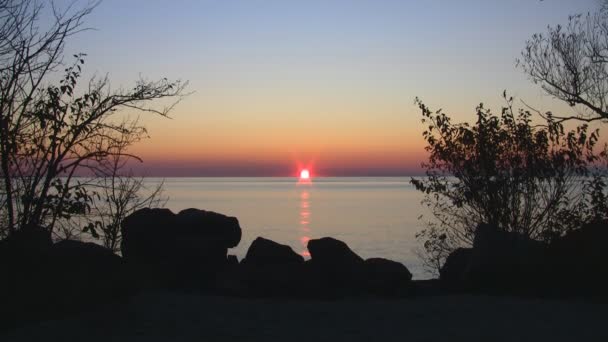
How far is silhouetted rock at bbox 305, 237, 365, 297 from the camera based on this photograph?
1392 centimetres

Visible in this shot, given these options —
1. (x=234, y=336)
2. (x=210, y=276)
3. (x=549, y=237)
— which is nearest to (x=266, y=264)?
(x=210, y=276)

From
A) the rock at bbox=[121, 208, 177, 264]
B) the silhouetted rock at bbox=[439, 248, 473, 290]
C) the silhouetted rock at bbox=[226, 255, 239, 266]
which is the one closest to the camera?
the rock at bbox=[121, 208, 177, 264]

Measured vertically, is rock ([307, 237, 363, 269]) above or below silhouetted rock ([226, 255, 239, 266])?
above

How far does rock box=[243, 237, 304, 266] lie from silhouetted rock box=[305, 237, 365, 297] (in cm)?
50

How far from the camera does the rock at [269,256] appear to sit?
14.9 metres

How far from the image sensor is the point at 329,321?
11.3 meters

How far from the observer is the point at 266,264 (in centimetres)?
1455

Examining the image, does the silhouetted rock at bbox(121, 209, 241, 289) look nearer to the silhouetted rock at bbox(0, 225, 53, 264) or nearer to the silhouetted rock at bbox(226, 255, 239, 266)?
the silhouetted rock at bbox(226, 255, 239, 266)

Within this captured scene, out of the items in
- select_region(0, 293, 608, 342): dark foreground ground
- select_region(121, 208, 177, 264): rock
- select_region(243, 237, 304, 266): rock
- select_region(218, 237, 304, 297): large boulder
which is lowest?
select_region(0, 293, 608, 342): dark foreground ground

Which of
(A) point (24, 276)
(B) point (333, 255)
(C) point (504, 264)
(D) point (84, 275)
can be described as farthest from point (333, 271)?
(A) point (24, 276)

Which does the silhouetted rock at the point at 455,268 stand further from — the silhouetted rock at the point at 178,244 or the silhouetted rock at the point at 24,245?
the silhouetted rock at the point at 24,245

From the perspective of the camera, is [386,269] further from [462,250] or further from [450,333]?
[450,333]

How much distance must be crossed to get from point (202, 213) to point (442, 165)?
786 centimetres

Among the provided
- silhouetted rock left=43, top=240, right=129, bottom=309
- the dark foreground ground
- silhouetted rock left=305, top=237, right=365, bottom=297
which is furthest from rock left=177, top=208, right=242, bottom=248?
silhouetted rock left=43, top=240, right=129, bottom=309
